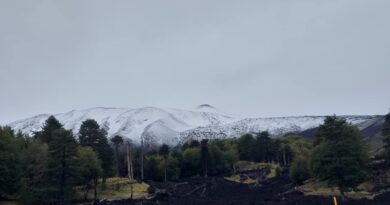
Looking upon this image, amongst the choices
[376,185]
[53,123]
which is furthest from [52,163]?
[376,185]

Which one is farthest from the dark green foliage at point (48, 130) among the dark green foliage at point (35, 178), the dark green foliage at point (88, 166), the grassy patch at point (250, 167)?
the grassy patch at point (250, 167)

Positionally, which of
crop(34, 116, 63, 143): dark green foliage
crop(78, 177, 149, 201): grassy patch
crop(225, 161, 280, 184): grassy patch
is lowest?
crop(225, 161, 280, 184): grassy patch

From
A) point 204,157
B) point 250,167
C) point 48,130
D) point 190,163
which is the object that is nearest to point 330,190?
point 48,130

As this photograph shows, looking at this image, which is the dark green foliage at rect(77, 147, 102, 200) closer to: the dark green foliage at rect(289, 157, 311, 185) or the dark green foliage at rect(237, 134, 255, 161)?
the dark green foliage at rect(289, 157, 311, 185)

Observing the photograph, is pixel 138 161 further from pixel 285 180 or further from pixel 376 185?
pixel 376 185

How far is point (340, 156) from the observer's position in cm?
5041

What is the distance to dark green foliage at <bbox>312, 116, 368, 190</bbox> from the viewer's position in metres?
49.8

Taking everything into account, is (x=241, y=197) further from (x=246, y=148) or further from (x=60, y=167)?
(x=246, y=148)

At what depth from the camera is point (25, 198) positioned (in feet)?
171

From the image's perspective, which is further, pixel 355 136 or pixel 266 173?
pixel 266 173

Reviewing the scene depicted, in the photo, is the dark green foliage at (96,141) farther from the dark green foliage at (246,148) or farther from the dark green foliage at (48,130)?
the dark green foliage at (246,148)

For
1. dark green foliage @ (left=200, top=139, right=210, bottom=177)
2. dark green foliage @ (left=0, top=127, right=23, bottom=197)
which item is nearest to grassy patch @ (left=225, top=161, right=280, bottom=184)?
dark green foliage @ (left=200, top=139, right=210, bottom=177)

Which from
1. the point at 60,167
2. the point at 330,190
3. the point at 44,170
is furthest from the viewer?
the point at 330,190

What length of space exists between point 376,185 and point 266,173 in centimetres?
4404
